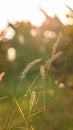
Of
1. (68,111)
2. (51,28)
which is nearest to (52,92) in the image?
(51,28)

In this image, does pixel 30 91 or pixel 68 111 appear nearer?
pixel 30 91

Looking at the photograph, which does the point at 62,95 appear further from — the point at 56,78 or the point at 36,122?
the point at 36,122

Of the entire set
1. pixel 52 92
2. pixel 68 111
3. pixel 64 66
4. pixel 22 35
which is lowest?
pixel 22 35

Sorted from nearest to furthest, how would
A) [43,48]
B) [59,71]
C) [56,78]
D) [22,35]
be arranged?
[56,78], [59,71], [43,48], [22,35]

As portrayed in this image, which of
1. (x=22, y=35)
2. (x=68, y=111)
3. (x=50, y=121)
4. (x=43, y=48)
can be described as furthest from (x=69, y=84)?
(x=22, y=35)

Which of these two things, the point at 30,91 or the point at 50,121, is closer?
the point at 30,91

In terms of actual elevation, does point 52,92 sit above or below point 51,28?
below

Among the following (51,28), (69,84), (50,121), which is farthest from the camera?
(51,28)

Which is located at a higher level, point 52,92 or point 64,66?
point 64,66

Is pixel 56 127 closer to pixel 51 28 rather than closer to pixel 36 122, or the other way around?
pixel 36 122
